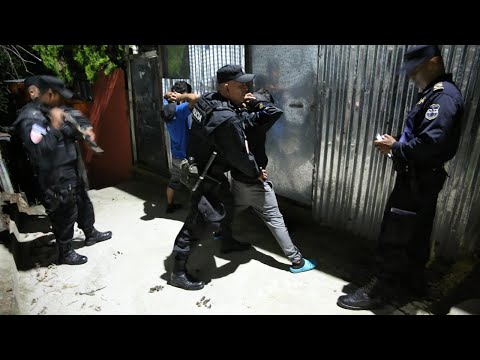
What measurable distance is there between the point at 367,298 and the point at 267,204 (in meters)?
1.29

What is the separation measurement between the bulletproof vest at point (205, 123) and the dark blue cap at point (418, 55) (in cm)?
148

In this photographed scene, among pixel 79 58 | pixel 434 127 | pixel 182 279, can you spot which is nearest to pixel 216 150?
pixel 182 279

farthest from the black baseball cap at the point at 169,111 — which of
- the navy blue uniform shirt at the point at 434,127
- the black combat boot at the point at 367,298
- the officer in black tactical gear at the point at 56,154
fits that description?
the black combat boot at the point at 367,298

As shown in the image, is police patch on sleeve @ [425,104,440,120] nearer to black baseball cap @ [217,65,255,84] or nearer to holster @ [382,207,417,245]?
holster @ [382,207,417,245]

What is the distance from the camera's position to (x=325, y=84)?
12.5 feet

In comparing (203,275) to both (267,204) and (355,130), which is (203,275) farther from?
(355,130)

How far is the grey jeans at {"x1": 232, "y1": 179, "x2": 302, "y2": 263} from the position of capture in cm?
343

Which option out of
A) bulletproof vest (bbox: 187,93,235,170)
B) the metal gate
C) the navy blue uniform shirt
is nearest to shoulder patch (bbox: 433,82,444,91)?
the navy blue uniform shirt

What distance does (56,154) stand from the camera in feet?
12.1

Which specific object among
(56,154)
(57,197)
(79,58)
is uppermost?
(79,58)

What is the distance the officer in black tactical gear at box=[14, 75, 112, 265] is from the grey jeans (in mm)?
1965

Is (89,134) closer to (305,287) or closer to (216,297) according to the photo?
(216,297)

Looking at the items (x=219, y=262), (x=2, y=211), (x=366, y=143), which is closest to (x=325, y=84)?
(x=366, y=143)

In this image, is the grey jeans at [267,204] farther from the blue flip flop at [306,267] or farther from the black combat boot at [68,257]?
the black combat boot at [68,257]
